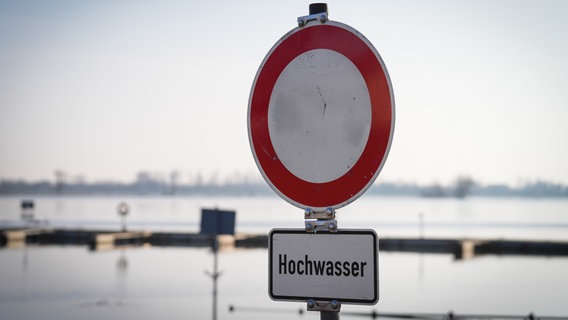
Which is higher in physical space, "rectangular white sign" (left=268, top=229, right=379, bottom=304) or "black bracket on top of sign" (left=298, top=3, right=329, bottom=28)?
"black bracket on top of sign" (left=298, top=3, right=329, bottom=28)

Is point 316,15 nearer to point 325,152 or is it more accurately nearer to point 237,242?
point 325,152

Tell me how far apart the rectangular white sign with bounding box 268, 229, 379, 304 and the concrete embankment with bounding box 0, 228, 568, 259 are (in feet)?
103

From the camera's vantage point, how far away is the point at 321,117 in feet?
7.02

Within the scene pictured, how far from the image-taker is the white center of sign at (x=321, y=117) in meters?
2.12

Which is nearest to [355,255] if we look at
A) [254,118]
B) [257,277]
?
[254,118]

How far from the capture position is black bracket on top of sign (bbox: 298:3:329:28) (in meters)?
2.20

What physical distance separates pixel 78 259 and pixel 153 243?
6.81 metres

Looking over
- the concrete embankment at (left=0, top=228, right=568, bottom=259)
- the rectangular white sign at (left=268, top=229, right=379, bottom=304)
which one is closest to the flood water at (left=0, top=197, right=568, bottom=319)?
the concrete embankment at (left=0, top=228, right=568, bottom=259)

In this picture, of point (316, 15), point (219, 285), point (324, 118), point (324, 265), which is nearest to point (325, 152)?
point (324, 118)

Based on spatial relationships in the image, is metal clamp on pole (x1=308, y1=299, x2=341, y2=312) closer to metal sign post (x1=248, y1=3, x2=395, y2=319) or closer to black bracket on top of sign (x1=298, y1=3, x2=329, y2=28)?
metal sign post (x1=248, y1=3, x2=395, y2=319)

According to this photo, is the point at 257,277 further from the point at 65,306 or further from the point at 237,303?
the point at 65,306

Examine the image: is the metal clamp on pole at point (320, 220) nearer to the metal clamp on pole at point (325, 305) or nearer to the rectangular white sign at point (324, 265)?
the rectangular white sign at point (324, 265)

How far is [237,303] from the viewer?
19.2 m

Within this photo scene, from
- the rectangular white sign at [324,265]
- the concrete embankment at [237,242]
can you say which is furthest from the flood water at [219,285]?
the rectangular white sign at [324,265]
